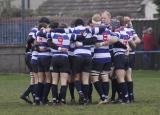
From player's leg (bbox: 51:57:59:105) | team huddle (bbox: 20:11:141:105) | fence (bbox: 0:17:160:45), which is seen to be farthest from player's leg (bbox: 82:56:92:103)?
fence (bbox: 0:17:160:45)

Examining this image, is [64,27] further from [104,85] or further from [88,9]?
[88,9]

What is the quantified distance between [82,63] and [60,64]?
55 centimetres

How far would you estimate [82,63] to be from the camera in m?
17.7

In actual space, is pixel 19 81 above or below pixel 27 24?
below

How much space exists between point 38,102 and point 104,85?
1.77 metres

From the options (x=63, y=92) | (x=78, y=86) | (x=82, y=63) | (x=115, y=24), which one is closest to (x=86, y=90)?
(x=78, y=86)

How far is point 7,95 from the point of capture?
21562 mm

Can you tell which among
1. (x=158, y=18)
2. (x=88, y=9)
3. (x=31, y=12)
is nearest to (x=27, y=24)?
(x=158, y=18)

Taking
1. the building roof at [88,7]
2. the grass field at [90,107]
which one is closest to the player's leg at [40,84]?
the grass field at [90,107]

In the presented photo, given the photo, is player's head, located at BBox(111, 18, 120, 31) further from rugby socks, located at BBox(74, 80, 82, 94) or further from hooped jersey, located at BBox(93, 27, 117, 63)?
rugby socks, located at BBox(74, 80, 82, 94)

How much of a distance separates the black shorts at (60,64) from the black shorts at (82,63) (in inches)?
8.3

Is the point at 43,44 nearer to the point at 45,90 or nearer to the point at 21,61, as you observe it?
the point at 45,90

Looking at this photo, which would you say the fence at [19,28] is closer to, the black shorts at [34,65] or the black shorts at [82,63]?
the black shorts at [34,65]

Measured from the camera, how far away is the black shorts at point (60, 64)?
57.8ft
